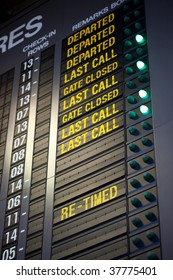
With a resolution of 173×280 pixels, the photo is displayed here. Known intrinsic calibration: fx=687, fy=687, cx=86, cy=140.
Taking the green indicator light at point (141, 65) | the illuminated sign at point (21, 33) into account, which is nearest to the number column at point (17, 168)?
the illuminated sign at point (21, 33)

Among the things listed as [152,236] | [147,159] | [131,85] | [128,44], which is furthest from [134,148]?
[128,44]

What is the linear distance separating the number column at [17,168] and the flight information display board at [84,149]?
0.06 ft

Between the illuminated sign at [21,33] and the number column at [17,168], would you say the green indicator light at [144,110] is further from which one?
the illuminated sign at [21,33]

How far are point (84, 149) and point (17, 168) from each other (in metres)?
1.22

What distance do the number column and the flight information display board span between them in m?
0.02

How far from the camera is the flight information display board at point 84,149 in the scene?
796 centimetres

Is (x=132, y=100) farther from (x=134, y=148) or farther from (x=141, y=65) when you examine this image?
(x=134, y=148)

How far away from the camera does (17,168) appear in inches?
378

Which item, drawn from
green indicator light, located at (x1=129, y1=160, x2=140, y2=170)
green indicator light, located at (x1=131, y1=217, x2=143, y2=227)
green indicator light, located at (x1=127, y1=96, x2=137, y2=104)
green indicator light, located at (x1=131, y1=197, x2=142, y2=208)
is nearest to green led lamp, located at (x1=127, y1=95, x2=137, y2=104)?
green indicator light, located at (x1=127, y1=96, x2=137, y2=104)

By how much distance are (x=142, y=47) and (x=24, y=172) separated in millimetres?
2336

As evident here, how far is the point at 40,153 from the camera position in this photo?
9.43 metres

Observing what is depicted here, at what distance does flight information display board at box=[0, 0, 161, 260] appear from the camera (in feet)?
26.1

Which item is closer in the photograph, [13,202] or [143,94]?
[143,94]

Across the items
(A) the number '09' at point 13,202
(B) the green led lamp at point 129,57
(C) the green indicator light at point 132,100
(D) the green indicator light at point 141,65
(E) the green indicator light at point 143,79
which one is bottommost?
(A) the number '09' at point 13,202
